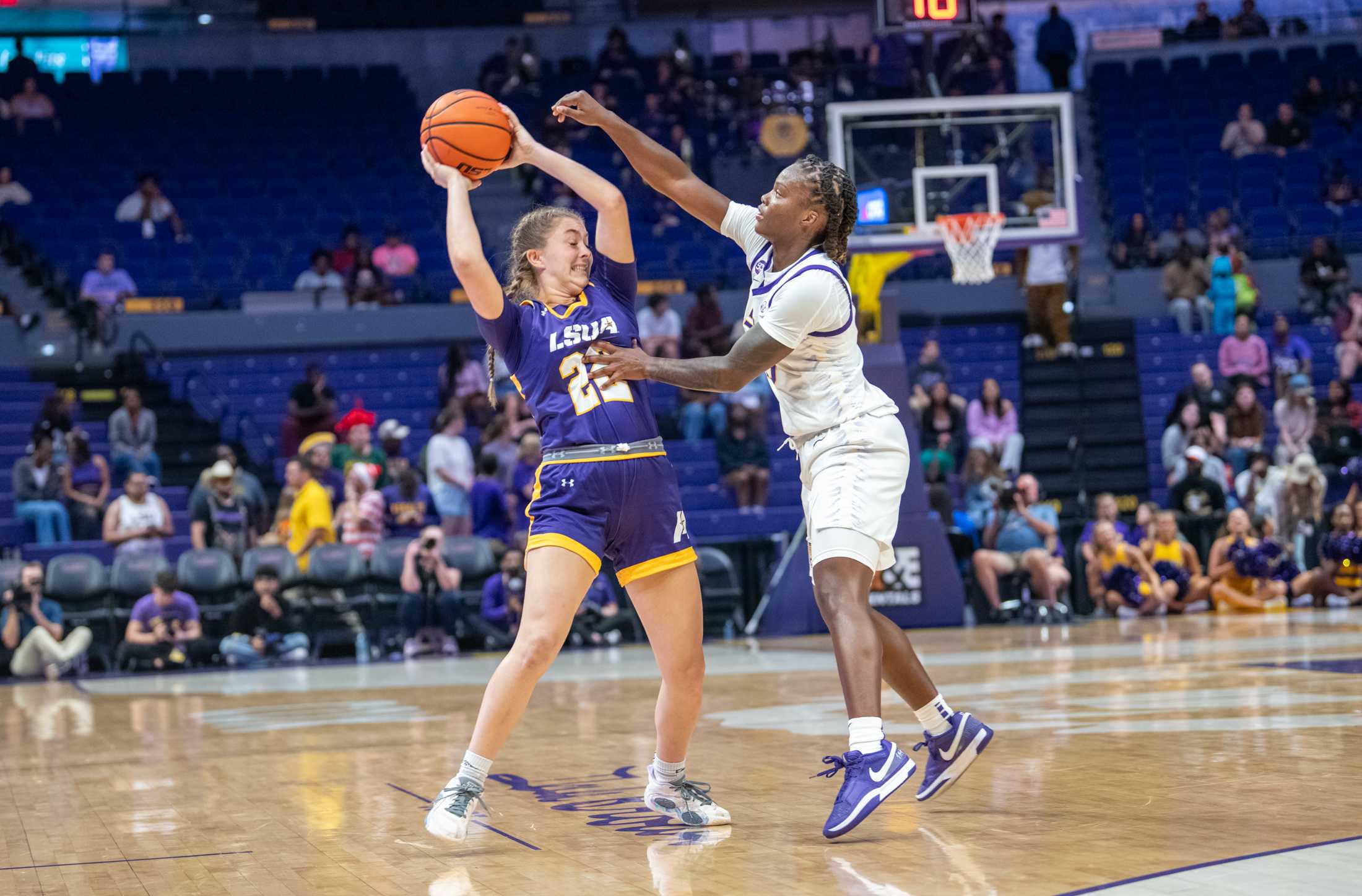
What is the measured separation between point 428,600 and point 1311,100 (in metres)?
15.8

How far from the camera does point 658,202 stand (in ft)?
73.7

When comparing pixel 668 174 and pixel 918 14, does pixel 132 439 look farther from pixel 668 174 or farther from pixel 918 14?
pixel 668 174

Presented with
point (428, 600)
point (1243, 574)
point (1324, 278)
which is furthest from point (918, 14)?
point (1324, 278)

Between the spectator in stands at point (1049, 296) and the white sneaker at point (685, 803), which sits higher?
the spectator in stands at point (1049, 296)

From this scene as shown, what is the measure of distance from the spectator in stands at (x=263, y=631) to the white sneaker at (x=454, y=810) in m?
8.83

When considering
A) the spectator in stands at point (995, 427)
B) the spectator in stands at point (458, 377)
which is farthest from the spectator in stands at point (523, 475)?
the spectator in stands at point (995, 427)

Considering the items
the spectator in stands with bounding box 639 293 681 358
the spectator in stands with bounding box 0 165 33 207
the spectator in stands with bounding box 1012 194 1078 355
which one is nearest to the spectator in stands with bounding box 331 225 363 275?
the spectator in stands with bounding box 0 165 33 207

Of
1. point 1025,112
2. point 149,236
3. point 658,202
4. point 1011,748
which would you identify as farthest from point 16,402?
point 1011,748

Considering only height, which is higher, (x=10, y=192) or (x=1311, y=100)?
(x=1311, y=100)

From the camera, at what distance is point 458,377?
1772 cm

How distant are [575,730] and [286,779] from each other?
162 cm

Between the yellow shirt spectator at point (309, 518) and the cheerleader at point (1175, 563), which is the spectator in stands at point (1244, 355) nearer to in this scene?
the cheerleader at point (1175, 563)

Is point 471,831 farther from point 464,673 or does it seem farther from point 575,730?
point 464,673

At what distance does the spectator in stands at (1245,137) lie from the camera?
22.4m
